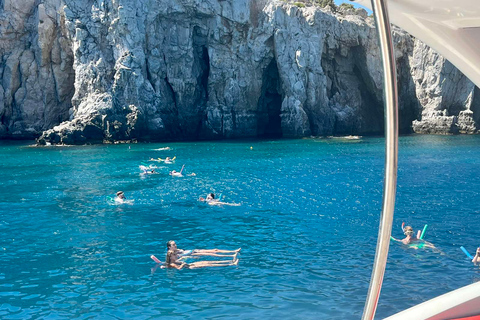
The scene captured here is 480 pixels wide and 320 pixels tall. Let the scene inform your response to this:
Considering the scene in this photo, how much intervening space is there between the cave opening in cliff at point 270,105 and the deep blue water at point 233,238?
29023 mm

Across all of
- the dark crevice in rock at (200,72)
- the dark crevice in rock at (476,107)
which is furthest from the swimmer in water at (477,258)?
the dark crevice in rock at (476,107)

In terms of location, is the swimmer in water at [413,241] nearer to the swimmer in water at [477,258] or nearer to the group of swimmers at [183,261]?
the swimmer in water at [477,258]

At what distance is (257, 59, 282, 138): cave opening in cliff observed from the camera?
192 ft

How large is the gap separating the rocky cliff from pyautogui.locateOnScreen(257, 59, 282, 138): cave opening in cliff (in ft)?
0.61

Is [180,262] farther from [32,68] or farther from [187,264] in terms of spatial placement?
[32,68]

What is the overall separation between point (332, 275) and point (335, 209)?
24.6ft

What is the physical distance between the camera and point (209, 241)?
45.1ft

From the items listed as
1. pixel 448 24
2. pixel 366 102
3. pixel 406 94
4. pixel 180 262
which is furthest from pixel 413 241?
pixel 406 94

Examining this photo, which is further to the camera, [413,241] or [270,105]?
[270,105]

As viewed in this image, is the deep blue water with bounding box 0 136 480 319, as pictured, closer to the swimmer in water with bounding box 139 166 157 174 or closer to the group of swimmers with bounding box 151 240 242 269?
the group of swimmers with bounding box 151 240 242 269

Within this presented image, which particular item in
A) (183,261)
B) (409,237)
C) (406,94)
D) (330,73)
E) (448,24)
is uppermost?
(330,73)

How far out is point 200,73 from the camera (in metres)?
57.1

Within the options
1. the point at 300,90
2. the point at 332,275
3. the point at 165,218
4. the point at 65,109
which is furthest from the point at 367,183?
the point at 65,109

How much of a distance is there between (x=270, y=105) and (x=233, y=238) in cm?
4781
